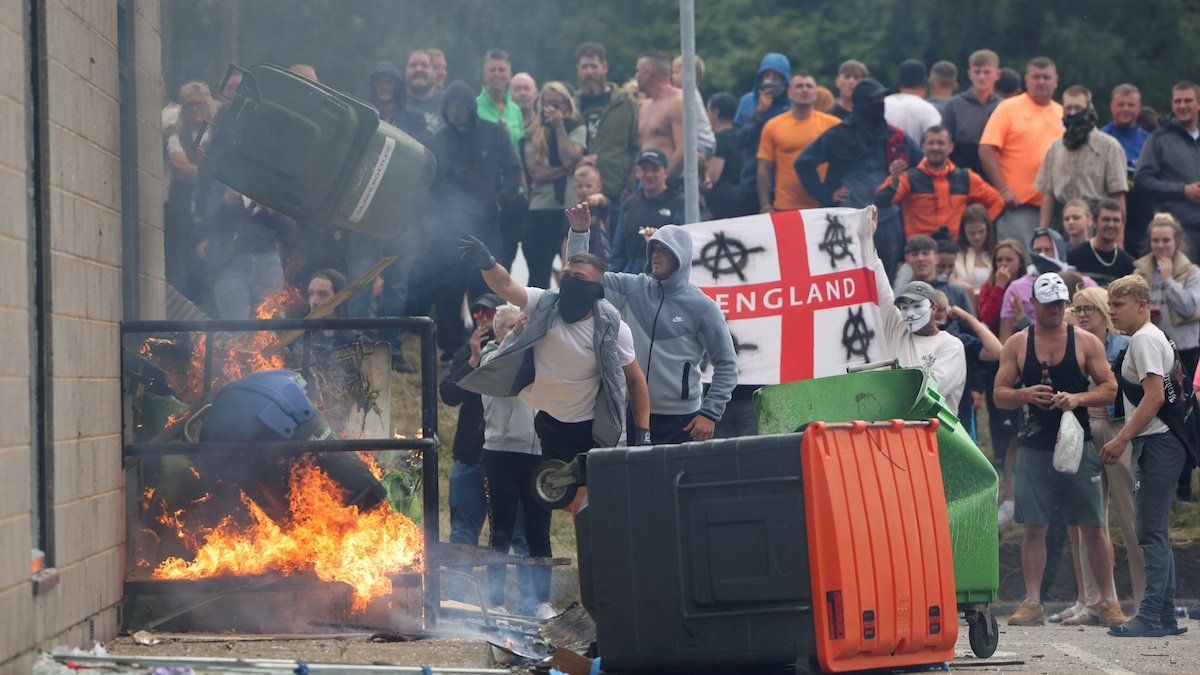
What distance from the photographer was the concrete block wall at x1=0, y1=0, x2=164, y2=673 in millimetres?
5758

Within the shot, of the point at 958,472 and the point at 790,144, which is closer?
the point at 958,472

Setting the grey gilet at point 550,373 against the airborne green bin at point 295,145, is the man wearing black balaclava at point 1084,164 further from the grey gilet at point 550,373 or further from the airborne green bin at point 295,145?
the airborne green bin at point 295,145

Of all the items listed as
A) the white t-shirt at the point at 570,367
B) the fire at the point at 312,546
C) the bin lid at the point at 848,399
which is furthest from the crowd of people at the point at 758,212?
the fire at the point at 312,546

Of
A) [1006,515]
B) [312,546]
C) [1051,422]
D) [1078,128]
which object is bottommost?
[1006,515]

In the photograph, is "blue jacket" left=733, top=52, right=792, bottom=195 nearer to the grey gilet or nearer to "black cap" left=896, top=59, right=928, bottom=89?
"black cap" left=896, top=59, right=928, bottom=89

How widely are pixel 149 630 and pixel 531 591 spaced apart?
2685mm

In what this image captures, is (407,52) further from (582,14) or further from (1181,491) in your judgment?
(582,14)

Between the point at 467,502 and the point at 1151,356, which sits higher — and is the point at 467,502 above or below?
below

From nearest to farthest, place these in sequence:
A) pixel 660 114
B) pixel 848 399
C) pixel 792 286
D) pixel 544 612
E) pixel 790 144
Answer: pixel 848 399 < pixel 544 612 < pixel 792 286 < pixel 660 114 < pixel 790 144

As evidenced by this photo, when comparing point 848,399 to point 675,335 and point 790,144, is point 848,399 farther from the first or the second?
point 790,144

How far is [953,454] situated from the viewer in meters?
8.05

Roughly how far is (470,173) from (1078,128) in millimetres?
4570

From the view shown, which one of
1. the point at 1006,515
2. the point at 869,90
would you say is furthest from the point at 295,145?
the point at 1006,515

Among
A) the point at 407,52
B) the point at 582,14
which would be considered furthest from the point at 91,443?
the point at 582,14
